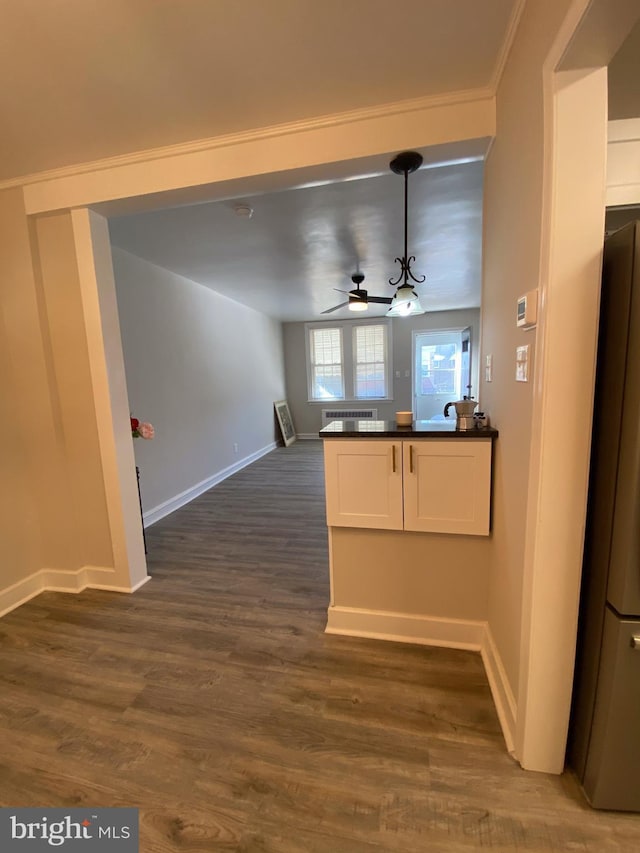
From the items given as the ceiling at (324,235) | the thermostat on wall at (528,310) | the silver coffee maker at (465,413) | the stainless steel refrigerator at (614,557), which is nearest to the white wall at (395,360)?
the ceiling at (324,235)

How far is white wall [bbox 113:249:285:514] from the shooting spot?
11.7 feet

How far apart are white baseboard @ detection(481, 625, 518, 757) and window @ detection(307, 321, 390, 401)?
6186 millimetres

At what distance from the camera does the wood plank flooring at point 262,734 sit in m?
1.12

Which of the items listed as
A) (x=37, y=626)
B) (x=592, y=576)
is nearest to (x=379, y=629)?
(x=592, y=576)

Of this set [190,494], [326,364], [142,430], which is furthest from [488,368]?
[326,364]

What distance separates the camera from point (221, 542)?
3.16m

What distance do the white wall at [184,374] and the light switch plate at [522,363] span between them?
3.31 meters

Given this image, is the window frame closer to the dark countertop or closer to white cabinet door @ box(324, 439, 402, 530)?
the dark countertop

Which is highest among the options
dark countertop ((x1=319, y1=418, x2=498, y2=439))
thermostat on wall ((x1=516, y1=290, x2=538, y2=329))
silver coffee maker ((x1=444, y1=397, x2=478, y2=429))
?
thermostat on wall ((x1=516, y1=290, x2=538, y2=329))

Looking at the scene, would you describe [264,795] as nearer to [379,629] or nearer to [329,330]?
[379,629]

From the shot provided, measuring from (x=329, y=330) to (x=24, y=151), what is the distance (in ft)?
20.0

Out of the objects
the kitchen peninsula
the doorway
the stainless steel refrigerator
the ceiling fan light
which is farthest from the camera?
the doorway

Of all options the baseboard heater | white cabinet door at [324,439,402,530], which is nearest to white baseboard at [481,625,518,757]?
white cabinet door at [324,439,402,530]

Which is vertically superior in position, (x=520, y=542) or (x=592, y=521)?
(x=592, y=521)
